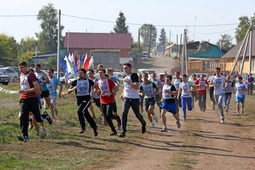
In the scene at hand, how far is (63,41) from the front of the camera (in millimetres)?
106875

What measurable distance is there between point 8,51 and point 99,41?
1902 cm

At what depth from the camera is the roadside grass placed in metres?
10.1

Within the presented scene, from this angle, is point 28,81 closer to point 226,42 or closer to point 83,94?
point 83,94

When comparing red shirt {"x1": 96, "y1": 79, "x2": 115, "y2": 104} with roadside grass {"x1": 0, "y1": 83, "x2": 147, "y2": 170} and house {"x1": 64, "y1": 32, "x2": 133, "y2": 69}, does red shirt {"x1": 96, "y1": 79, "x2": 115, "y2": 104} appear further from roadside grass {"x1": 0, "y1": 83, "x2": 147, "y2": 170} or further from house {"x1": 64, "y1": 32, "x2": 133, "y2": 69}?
house {"x1": 64, "y1": 32, "x2": 133, "y2": 69}

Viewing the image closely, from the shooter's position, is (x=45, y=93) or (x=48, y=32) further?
(x=48, y=32)

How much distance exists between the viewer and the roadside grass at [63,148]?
1005 centimetres

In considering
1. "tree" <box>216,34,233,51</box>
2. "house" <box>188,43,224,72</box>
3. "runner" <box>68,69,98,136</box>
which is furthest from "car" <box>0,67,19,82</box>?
"tree" <box>216,34,233,51</box>

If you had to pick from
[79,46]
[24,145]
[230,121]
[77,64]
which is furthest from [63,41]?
[24,145]

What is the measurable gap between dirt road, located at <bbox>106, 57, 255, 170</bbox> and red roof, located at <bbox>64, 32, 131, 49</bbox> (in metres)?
80.4

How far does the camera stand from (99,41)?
9950 centimetres

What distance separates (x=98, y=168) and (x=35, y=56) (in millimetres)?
85411

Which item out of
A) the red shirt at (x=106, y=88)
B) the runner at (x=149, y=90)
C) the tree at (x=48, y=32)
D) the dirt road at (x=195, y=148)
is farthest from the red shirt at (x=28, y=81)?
the tree at (x=48, y=32)

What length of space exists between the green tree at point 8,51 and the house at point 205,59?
2790 centimetres

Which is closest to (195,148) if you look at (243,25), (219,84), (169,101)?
(169,101)
